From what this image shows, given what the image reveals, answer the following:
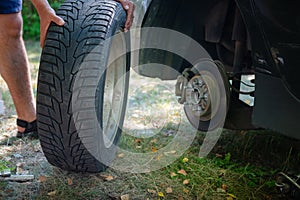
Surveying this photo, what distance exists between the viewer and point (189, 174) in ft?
7.72

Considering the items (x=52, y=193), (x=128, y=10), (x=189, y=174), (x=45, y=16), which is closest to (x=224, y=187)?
(x=189, y=174)

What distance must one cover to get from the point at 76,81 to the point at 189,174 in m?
0.90

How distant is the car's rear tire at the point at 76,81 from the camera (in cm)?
187

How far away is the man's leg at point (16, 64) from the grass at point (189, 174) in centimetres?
31

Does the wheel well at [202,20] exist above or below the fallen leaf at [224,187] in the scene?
above

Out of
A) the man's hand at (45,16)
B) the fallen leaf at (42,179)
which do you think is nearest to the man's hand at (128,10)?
the man's hand at (45,16)

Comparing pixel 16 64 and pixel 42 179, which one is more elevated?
pixel 16 64

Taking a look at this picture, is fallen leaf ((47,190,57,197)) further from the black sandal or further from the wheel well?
the wheel well

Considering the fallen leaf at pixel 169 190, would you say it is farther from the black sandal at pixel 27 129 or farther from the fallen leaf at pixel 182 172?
the black sandal at pixel 27 129

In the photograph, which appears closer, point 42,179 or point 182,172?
point 42,179

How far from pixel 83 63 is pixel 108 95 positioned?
0.58 meters

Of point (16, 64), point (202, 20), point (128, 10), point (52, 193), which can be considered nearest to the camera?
point (52, 193)

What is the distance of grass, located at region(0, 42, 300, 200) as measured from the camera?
2129 mm

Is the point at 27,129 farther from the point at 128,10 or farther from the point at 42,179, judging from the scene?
the point at 128,10
